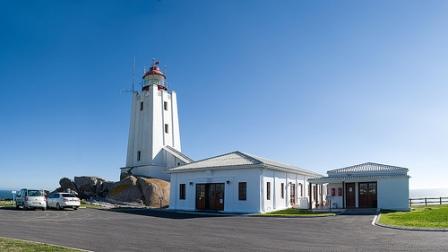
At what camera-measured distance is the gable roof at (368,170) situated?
3262cm

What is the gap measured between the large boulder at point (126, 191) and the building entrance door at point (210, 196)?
37.0ft

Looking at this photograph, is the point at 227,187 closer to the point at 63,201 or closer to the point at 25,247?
the point at 63,201

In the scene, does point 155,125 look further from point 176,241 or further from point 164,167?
point 176,241

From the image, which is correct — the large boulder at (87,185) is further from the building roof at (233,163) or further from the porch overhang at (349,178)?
the porch overhang at (349,178)

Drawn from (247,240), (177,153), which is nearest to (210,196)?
(177,153)

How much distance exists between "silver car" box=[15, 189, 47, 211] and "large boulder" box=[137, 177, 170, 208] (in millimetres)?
12255

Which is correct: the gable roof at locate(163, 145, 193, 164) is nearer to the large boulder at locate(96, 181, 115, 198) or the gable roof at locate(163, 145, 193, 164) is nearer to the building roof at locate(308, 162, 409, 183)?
the large boulder at locate(96, 181, 115, 198)

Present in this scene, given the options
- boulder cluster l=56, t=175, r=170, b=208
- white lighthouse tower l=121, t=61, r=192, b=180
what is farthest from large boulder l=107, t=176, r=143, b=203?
white lighthouse tower l=121, t=61, r=192, b=180

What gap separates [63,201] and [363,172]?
23.2 metres

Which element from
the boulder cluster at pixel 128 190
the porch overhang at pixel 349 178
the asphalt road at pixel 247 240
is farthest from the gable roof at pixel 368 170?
A: the boulder cluster at pixel 128 190

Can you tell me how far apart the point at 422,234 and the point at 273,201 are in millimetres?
18310

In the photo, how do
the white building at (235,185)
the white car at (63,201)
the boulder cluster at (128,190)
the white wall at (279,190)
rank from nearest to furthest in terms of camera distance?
the white building at (235,185), the white wall at (279,190), the white car at (63,201), the boulder cluster at (128,190)

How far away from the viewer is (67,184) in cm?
5309

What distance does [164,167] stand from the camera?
52000 mm
